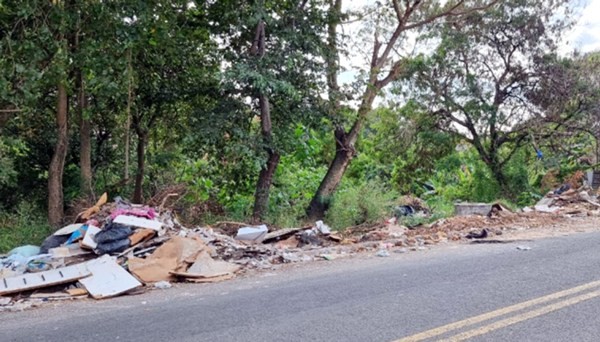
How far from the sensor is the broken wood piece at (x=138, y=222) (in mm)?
8438

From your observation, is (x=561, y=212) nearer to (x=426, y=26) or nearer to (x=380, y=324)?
(x=426, y=26)

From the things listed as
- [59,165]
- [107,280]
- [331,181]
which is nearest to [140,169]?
[59,165]

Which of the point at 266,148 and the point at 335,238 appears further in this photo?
the point at 266,148

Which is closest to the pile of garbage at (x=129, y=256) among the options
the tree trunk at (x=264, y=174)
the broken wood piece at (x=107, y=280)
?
the broken wood piece at (x=107, y=280)

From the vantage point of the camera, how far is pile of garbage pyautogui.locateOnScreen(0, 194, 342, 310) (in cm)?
628

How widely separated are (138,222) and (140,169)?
255 inches

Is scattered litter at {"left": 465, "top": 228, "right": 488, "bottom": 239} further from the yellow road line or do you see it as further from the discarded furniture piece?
the yellow road line

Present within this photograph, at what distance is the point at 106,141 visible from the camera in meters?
15.6

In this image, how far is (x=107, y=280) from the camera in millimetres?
6340

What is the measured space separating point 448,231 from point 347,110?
521 cm

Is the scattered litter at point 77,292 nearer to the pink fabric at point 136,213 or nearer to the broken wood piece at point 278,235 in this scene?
the pink fabric at point 136,213

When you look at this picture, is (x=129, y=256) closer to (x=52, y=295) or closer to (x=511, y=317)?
(x=52, y=295)

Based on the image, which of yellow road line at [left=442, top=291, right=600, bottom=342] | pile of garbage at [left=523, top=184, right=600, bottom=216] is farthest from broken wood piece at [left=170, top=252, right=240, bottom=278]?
pile of garbage at [left=523, top=184, right=600, bottom=216]

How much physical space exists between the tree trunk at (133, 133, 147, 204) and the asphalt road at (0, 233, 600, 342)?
839 centimetres
